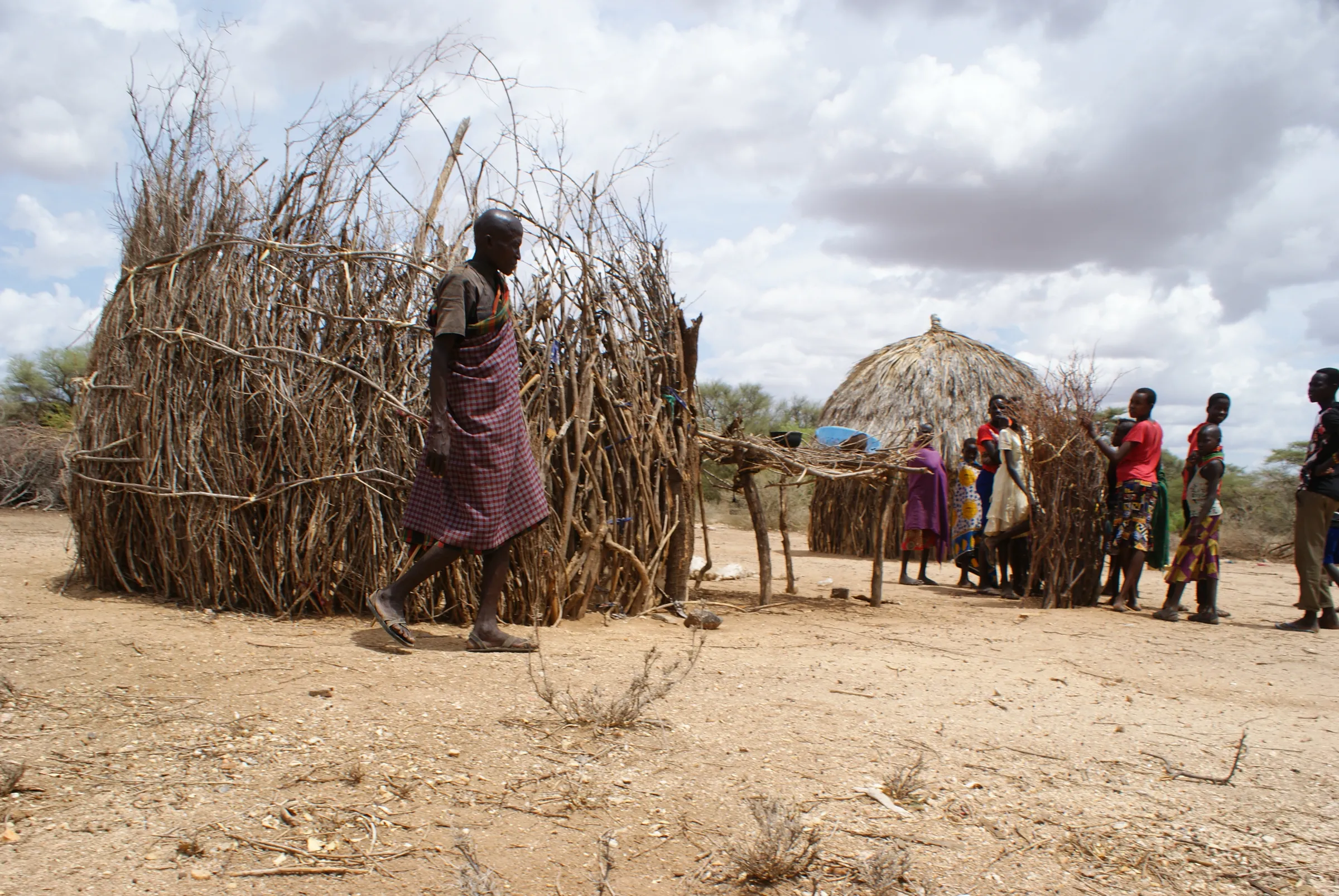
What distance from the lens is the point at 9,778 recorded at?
2193mm

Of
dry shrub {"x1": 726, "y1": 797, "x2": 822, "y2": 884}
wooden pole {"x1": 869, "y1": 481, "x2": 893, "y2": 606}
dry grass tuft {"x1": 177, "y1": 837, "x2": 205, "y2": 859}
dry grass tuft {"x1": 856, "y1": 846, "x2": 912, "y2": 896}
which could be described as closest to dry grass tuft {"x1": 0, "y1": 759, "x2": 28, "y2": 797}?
dry grass tuft {"x1": 177, "y1": 837, "x2": 205, "y2": 859}

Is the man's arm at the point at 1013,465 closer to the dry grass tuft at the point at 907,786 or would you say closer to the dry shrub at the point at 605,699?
the dry shrub at the point at 605,699

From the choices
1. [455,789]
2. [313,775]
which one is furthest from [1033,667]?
[313,775]

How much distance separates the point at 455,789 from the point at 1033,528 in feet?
19.1

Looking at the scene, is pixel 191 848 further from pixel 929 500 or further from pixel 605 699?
pixel 929 500

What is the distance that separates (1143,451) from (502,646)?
5.17m

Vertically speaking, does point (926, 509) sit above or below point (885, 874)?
above

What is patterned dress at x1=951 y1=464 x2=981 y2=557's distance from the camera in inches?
331

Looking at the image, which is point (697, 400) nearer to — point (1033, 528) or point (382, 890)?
point (1033, 528)

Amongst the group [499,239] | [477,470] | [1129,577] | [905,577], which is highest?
[499,239]

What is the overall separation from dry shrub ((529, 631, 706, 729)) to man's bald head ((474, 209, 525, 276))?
163 cm

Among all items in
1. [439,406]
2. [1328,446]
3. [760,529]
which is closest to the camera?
[439,406]

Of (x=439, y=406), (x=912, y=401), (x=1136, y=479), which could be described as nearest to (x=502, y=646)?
(x=439, y=406)

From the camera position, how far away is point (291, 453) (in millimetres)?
4215
